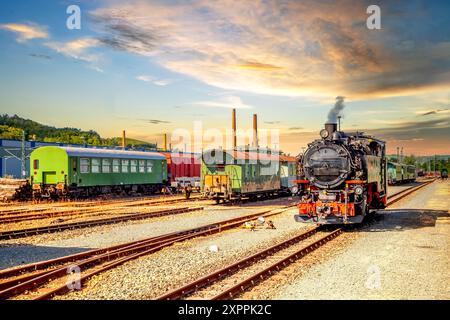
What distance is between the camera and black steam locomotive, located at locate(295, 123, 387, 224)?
49.4 ft

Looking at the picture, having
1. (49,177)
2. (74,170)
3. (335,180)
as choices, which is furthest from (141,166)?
(335,180)

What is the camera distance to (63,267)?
9.66m

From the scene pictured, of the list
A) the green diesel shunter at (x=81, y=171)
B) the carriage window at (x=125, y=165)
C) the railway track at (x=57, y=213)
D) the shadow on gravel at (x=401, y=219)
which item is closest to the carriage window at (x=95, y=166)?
the green diesel shunter at (x=81, y=171)

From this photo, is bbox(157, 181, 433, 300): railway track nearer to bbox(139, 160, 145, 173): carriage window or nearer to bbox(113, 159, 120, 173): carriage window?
bbox(113, 159, 120, 173): carriage window

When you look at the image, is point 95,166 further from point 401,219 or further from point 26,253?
point 401,219

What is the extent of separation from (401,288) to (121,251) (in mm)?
6771

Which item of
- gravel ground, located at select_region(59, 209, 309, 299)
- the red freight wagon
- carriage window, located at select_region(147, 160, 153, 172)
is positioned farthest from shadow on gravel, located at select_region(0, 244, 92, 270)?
carriage window, located at select_region(147, 160, 153, 172)

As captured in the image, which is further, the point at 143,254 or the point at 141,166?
the point at 141,166

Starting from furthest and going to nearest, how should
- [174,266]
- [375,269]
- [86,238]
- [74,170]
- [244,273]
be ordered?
[74,170] < [86,238] < [174,266] < [375,269] < [244,273]

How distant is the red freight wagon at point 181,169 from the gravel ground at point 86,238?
618 inches

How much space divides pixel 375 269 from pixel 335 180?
238 inches

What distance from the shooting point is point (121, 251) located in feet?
37.6
